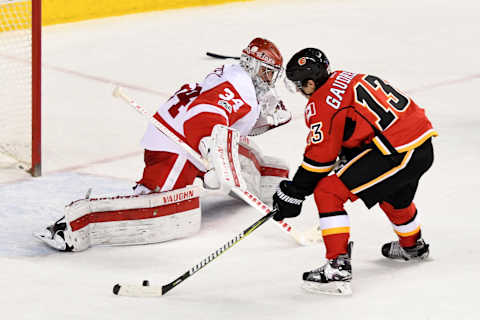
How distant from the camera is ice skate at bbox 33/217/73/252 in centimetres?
399

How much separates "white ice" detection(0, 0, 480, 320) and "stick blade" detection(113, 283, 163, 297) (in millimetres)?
27

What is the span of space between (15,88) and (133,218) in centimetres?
234

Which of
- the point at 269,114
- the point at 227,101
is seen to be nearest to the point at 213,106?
the point at 227,101

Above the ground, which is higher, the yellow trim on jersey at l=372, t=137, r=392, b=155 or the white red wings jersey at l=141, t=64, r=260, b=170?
the white red wings jersey at l=141, t=64, r=260, b=170

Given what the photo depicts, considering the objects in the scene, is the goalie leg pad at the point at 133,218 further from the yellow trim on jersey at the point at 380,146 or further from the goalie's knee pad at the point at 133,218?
the yellow trim on jersey at the point at 380,146

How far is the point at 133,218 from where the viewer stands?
4070mm

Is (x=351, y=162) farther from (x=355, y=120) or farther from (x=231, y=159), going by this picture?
(x=231, y=159)

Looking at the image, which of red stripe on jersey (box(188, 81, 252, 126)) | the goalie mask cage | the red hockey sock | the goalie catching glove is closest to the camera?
the red hockey sock

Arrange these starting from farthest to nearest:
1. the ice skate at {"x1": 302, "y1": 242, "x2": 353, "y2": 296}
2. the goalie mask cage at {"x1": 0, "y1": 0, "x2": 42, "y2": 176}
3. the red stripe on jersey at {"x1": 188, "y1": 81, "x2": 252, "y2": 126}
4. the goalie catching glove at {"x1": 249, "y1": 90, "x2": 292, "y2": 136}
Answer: the goalie mask cage at {"x1": 0, "y1": 0, "x2": 42, "y2": 176} < the goalie catching glove at {"x1": 249, "y1": 90, "x2": 292, "y2": 136} < the red stripe on jersey at {"x1": 188, "y1": 81, "x2": 252, "y2": 126} < the ice skate at {"x1": 302, "y1": 242, "x2": 353, "y2": 296}

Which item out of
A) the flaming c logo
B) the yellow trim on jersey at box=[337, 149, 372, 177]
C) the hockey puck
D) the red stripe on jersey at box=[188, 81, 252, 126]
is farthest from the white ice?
the flaming c logo

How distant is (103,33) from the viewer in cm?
845

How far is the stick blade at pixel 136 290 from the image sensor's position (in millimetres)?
3324

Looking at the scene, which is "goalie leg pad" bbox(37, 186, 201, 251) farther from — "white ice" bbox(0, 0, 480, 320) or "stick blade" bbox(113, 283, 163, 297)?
"stick blade" bbox(113, 283, 163, 297)

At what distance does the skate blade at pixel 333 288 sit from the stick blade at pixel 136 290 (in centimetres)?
52
